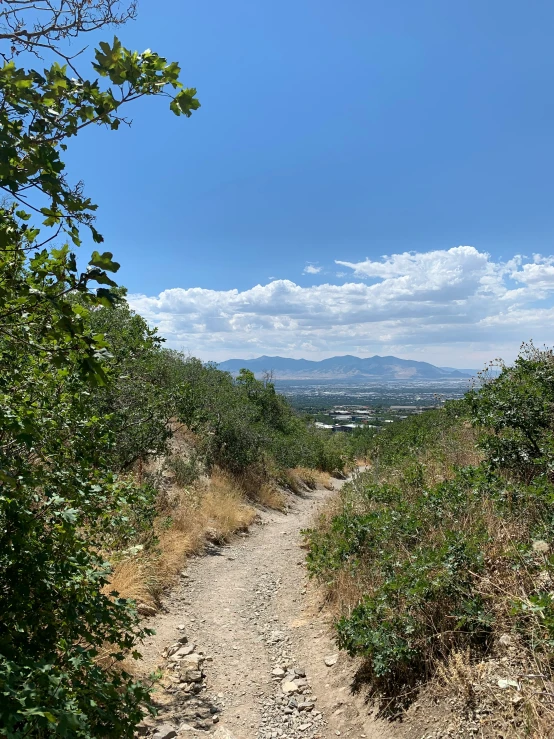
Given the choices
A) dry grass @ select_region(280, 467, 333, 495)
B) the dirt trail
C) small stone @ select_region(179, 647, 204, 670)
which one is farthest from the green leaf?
dry grass @ select_region(280, 467, 333, 495)

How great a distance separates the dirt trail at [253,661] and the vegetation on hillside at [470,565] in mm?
488

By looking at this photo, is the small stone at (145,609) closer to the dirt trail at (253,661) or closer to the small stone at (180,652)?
the dirt trail at (253,661)

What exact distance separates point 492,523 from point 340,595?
2.21 m

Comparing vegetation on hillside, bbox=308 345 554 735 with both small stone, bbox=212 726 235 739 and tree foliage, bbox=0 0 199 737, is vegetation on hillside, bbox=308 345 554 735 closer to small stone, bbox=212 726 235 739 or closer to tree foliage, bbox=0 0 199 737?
small stone, bbox=212 726 235 739

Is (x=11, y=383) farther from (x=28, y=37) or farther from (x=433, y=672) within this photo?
(x=433, y=672)

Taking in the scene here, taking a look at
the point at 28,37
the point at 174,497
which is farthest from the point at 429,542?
the point at 174,497

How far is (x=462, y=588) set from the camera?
3729mm

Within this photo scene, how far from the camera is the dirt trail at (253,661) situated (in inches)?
159

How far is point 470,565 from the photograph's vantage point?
388 centimetres

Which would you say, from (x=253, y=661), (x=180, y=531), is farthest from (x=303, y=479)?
(x=253, y=661)

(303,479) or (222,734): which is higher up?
(222,734)

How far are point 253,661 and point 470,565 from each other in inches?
118

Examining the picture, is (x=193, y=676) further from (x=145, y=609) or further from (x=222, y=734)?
(x=145, y=609)

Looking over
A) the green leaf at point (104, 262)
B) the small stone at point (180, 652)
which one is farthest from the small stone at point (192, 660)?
the green leaf at point (104, 262)
